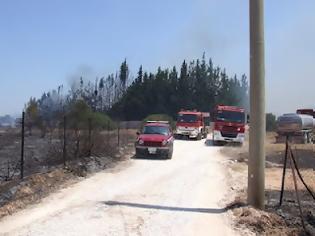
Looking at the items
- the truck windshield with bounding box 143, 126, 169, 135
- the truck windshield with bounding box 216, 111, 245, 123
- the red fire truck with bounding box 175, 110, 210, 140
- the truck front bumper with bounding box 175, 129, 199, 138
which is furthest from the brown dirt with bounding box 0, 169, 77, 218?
the red fire truck with bounding box 175, 110, 210, 140

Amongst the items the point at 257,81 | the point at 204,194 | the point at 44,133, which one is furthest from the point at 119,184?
the point at 44,133

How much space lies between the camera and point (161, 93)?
108500mm

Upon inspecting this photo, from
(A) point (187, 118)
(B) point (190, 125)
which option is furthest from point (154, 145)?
(A) point (187, 118)

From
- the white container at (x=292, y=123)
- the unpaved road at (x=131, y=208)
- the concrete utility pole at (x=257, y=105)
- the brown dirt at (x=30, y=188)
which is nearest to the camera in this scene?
the unpaved road at (x=131, y=208)

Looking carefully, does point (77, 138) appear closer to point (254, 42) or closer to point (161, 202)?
point (161, 202)

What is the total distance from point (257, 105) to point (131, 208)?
4.15 m

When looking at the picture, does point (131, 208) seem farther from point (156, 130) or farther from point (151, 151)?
point (156, 130)

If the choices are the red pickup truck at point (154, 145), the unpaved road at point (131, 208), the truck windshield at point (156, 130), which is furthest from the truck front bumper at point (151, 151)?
the unpaved road at point (131, 208)

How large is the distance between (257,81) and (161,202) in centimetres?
412

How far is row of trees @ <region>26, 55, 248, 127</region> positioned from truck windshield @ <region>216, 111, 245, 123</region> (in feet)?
205

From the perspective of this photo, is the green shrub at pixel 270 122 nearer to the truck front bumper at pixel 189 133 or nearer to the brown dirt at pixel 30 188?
the truck front bumper at pixel 189 133

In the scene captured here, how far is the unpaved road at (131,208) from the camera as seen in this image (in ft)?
36.7

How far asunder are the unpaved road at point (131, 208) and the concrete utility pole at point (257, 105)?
3.44ft

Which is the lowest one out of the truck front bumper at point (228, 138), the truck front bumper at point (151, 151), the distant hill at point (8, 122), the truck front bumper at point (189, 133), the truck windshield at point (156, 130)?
the truck front bumper at point (151, 151)
